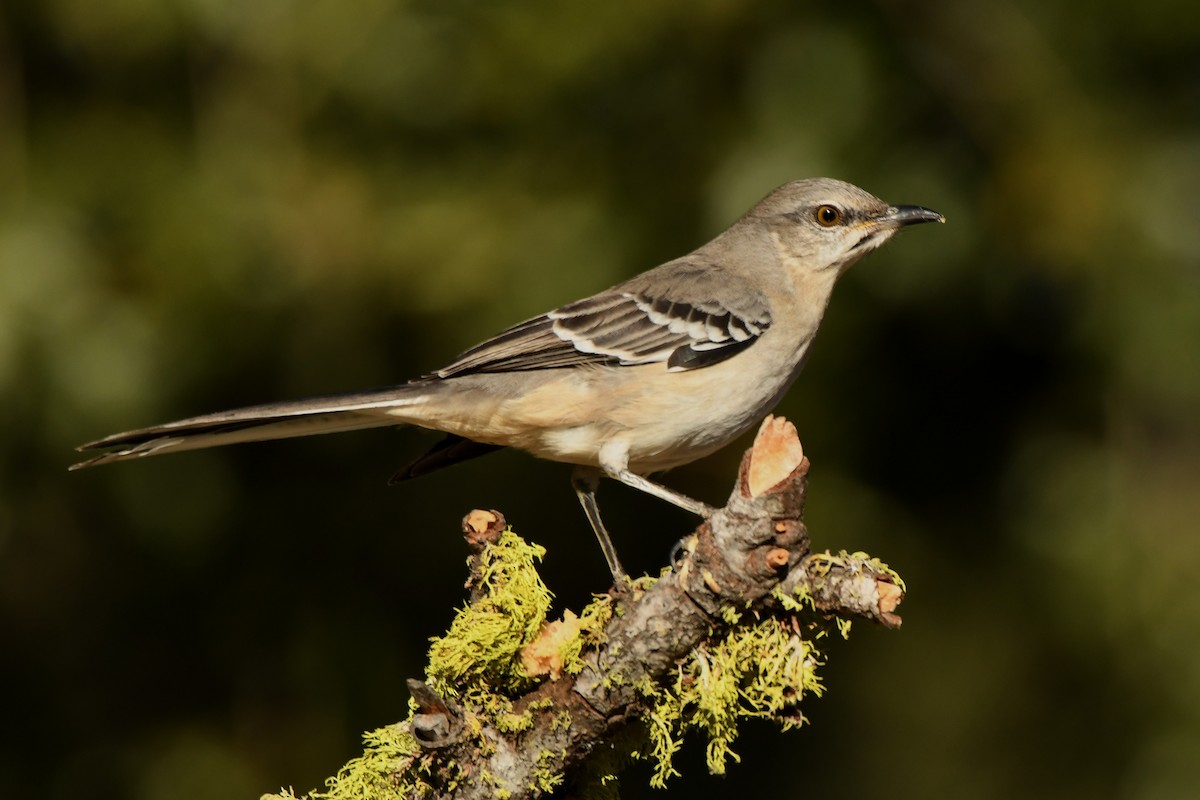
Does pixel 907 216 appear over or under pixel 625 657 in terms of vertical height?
over

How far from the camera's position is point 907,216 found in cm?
505

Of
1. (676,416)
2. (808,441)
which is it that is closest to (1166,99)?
(808,441)

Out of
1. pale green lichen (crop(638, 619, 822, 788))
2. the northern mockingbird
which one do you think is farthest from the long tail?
pale green lichen (crop(638, 619, 822, 788))

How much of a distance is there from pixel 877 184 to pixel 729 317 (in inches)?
33.0

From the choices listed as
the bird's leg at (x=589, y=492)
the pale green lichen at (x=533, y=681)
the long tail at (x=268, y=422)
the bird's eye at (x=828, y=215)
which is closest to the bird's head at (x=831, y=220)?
the bird's eye at (x=828, y=215)

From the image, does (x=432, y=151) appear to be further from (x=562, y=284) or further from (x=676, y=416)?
(x=676, y=416)

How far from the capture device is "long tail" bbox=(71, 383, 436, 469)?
4266 millimetres

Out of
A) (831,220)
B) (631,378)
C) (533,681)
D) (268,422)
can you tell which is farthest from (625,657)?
(831,220)

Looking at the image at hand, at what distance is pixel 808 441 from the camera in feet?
18.5

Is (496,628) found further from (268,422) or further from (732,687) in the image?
(268,422)

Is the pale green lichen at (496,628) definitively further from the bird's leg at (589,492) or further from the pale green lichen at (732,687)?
the bird's leg at (589,492)

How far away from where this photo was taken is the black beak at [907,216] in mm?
5035

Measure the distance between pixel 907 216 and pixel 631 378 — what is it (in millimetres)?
1286

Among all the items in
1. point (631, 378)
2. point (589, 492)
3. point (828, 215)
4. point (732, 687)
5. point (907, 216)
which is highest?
point (828, 215)
